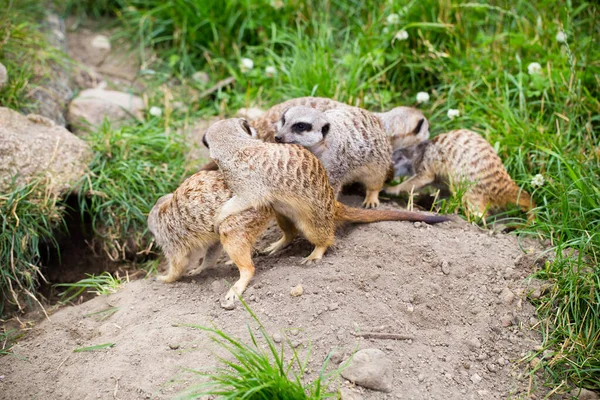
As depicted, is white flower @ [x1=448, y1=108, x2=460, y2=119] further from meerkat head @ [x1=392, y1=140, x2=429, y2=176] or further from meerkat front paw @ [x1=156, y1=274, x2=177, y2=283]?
meerkat front paw @ [x1=156, y1=274, x2=177, y2=283]

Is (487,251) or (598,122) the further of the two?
(598,122)

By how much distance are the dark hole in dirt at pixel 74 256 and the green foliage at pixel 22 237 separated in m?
0.21

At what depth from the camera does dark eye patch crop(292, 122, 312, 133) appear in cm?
329

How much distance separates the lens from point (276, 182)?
2902 millimetres

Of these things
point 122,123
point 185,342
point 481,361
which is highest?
point 122,123

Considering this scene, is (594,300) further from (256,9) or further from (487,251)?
(256,9)

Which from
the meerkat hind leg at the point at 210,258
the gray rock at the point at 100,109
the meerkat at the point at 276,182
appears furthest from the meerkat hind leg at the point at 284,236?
the gray rock at the point at 100,109

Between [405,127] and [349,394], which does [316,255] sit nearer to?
[349,394]

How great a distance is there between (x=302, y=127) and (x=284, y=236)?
54 centimetres

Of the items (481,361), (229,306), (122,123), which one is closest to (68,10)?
(122,123)

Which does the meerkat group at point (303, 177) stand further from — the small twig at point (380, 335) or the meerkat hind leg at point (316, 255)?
the small twig at point (380, 335)

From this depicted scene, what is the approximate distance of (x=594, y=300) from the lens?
8.91 feet

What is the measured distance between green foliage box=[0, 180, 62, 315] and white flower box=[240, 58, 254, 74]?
5.20 feet

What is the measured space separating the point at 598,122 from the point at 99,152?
2863 millimetres
